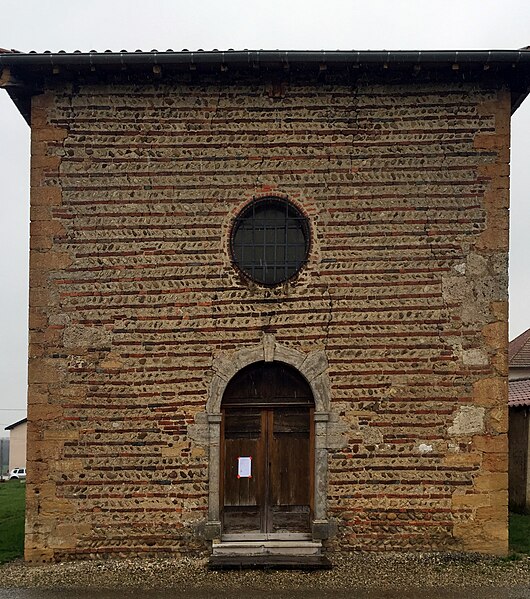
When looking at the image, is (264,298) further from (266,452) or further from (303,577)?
(303,577)

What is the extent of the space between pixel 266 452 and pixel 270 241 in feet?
8.84

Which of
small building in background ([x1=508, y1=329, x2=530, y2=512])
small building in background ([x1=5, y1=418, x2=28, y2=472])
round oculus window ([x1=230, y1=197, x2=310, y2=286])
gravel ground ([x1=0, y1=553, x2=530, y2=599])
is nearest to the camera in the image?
gravel ground ([x1=0, y1=553, x2=530, y2=599])

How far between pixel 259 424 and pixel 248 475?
65 centimetres

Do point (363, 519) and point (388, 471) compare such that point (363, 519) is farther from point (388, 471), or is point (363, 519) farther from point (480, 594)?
point (480, 594)

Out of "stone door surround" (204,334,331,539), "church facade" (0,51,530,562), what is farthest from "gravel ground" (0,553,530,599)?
"stone door surround" (204,334,331,539)

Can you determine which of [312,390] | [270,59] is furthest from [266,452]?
[270,59]

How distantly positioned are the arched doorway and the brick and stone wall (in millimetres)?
384

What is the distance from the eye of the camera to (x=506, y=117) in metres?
9.38

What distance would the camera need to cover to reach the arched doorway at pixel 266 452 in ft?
30.2

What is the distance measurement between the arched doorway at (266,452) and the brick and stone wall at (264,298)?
38cm

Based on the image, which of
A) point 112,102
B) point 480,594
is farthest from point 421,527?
point 112,102

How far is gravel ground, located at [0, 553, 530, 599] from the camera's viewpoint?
775cm

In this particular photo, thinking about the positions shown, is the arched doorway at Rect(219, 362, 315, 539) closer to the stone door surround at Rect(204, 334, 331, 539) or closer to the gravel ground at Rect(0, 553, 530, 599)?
the stone door surround at Rect(204, 334, 331, 539)

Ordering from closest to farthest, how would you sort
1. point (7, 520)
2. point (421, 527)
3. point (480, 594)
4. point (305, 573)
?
point (480, 594), point (305, 573), point (421, 527), point (7, 520)
